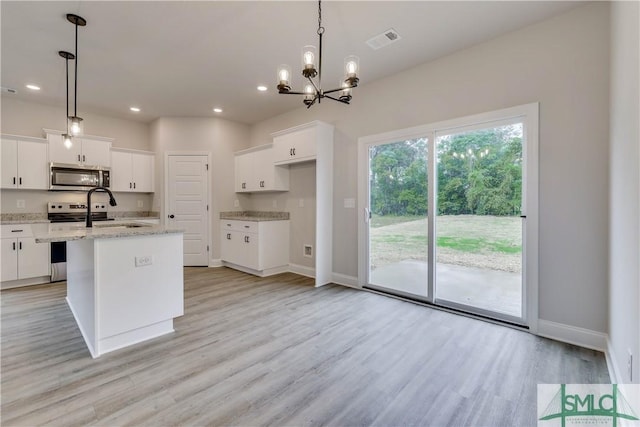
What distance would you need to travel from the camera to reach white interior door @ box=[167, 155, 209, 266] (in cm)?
527

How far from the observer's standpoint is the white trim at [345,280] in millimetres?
4020

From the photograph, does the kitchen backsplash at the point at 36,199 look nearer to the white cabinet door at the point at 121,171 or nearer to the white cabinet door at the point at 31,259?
the white cabinet door at the point at 121,171

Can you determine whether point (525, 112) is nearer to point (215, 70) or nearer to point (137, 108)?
point (215, 70)

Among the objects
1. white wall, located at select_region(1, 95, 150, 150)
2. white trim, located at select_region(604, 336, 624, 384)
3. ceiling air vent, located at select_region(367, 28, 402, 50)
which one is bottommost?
white trim, located at select_region(604, 336, 624, 384)

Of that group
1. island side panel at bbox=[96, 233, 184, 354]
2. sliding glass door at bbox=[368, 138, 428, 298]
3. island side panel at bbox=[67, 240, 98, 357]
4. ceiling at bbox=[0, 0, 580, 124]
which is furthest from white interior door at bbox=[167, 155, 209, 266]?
sliding glass door at bbox=[368, 138, 428, 298]

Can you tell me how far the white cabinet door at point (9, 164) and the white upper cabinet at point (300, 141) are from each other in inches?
147

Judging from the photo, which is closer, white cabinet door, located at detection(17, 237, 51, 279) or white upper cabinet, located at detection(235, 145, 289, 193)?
white cabinet door, located at detection(17, 237, 51, 279)

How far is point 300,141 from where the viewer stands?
4.29 metres

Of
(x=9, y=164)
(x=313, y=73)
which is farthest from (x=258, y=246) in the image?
(x=9, y=164)

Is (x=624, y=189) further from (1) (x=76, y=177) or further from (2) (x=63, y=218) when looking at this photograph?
(2) (x=63, y=218)

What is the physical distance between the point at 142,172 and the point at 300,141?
3.21 m

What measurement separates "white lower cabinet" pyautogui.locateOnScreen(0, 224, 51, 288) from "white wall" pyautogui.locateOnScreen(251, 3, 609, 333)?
5.85m

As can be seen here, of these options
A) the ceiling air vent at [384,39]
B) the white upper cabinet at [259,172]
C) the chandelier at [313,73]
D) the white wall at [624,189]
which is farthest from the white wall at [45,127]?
the white wall at [624,189]

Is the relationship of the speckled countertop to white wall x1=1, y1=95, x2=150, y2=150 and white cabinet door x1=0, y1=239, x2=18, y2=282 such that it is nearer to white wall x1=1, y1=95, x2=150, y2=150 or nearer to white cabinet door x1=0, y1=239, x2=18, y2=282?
white cabinet door x1=0, y1=239, x2=18, y2=282
